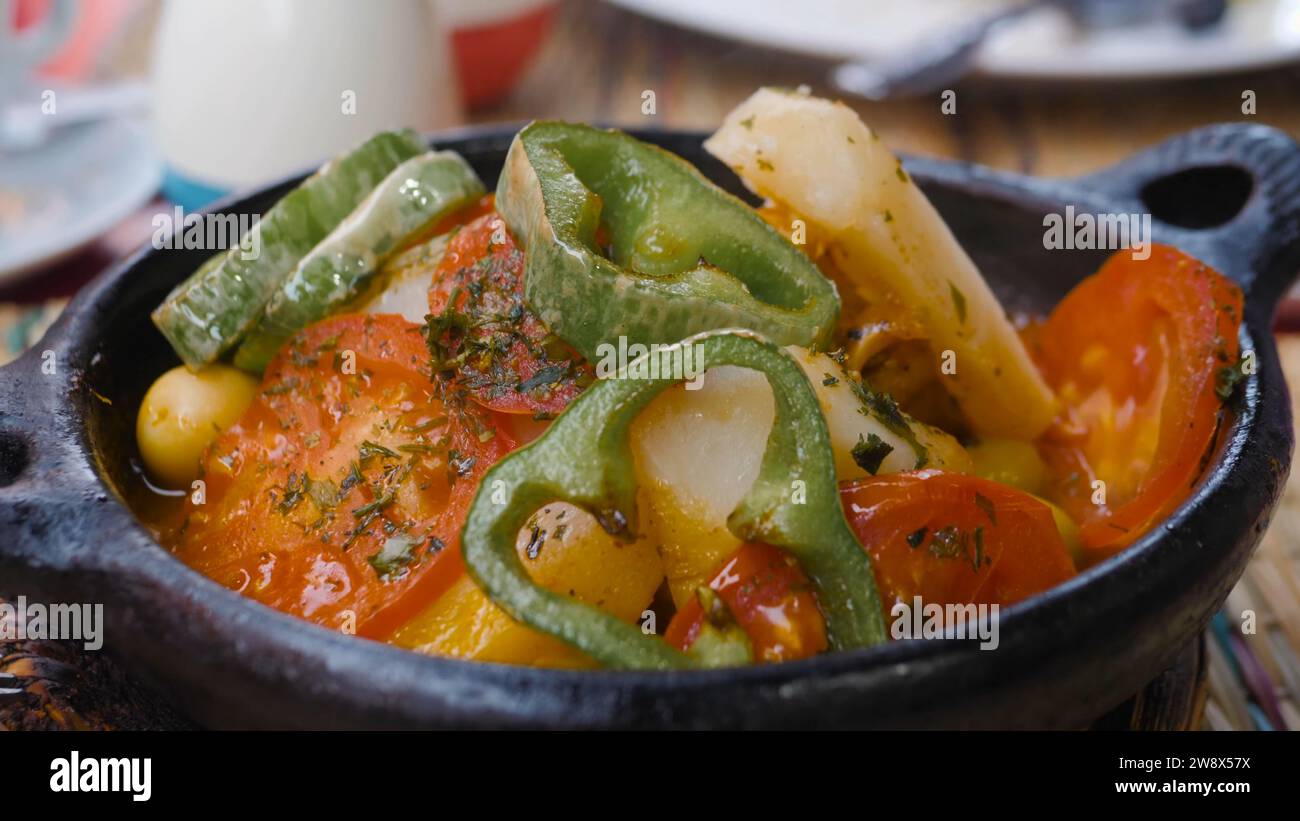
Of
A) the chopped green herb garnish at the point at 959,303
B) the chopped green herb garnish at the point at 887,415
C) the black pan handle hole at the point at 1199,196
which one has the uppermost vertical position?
the black pan handle hole at the point at 1199,196

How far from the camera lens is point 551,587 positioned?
1082mm

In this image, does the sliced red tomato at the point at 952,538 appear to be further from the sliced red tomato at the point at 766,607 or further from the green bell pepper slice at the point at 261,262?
the green bell pepper slice at the point at 261,262

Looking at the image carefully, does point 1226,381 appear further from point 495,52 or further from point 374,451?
point 495,52

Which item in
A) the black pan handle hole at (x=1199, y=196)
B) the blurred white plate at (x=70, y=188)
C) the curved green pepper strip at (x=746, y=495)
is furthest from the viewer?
the blurred white plate at (x=70, y=188)

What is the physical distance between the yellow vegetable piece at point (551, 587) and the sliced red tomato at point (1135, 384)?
0.52 meters

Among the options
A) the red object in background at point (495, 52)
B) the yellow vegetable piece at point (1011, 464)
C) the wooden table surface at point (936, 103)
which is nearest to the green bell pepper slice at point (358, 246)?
the yellow vegetable piece at point (1011, 464)

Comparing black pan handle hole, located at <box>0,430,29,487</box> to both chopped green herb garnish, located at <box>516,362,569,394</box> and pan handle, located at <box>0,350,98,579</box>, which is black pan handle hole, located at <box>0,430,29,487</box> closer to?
pan handle, located at <box>0,350,98,579</box>

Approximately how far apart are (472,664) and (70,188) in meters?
2.49

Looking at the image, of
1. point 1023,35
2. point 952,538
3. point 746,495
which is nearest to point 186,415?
point 746,495

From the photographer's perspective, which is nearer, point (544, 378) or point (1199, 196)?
point (544, 378)

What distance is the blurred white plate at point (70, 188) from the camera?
258cm

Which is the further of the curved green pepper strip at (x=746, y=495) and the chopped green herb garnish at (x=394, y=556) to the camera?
the chopped green herb garnish at (x=394, y=556)

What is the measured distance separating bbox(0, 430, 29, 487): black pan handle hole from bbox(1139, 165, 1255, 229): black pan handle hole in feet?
4.89

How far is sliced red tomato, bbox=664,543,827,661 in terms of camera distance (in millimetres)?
1012
